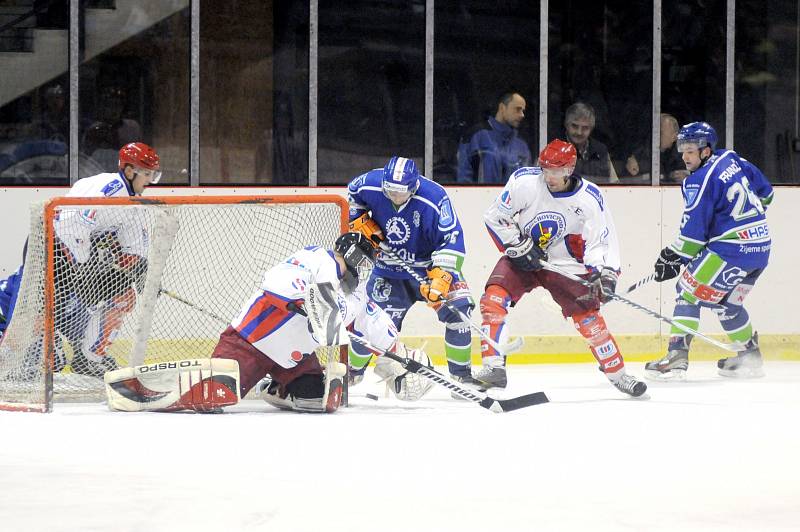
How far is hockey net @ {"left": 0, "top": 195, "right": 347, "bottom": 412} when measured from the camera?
17.6 ft

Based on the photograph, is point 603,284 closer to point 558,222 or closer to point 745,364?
point 558,222

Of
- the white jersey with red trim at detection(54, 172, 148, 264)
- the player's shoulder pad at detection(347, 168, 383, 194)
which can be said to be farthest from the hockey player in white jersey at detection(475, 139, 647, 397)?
the white jersey with red trim at detection(54, 172, 148, 264)

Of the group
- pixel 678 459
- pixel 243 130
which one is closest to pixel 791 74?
pixel 243 130

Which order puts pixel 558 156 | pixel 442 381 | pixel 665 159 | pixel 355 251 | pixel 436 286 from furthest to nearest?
1. pixel 665 159
2. pixel 558 156
3. pixel 436 286
4. pixel 442 381
5. pixel 355 251

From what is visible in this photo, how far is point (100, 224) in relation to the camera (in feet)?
18.7

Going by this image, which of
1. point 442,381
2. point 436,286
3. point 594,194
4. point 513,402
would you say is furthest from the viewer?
point 594,194

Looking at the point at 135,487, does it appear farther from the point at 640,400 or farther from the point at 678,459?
the point at 640,400

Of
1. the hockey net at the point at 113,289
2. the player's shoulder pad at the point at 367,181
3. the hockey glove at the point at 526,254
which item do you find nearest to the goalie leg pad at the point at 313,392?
the hockey net at the point at 113,289

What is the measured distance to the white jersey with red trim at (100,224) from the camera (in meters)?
5.64

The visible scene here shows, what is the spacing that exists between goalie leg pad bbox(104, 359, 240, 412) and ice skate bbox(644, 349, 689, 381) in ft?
7.51

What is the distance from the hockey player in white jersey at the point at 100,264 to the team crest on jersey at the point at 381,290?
0.91 m

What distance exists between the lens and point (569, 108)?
7.59m

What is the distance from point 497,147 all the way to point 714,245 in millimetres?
1336

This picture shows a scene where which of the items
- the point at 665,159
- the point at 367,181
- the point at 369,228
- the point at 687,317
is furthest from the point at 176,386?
the point at 665,159
